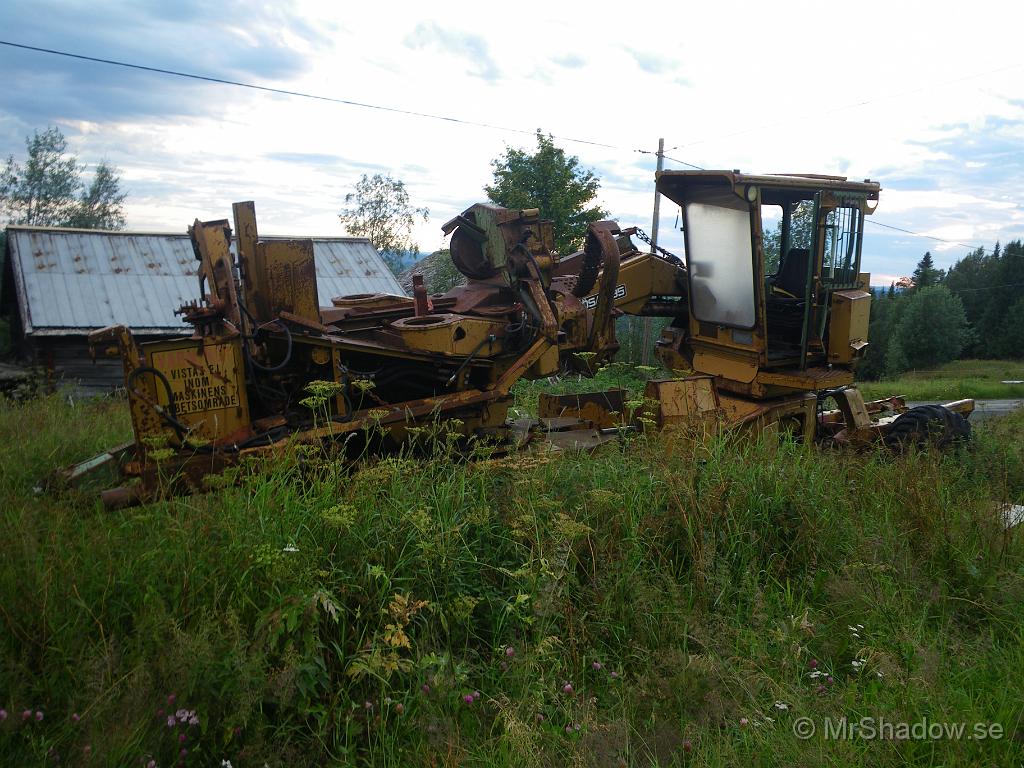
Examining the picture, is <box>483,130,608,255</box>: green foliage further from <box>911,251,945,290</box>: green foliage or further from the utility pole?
<box>911,251,945,290</box>: green foliage

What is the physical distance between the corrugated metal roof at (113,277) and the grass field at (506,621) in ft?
43.8

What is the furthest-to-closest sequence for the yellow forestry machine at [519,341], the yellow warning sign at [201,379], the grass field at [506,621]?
1. the yellow forestry machine at [519,341]
2. the yellow warning sign at [201,379]
3. the grass field at [506,621]

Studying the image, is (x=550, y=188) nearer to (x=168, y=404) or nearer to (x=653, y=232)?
(x=653, y=232)

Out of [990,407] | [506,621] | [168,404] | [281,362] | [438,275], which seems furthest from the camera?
[438,275]

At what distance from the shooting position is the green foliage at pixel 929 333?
54.1 meters

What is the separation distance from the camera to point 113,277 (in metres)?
17.7

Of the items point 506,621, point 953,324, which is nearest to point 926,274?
point 953,324

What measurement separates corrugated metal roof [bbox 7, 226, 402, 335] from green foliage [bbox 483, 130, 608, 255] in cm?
626

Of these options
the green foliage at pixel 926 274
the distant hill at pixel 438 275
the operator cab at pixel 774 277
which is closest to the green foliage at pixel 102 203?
the distant hill at pixel 438 275

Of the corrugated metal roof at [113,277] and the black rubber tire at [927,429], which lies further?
the corrugated metal roof at [113,277]

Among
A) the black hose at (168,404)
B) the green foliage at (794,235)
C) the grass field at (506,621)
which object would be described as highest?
the green foliage at (794,235)

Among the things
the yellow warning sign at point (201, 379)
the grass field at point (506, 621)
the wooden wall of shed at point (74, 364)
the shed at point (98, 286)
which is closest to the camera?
the grass field at point (506, 621)

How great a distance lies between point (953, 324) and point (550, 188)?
138 feet

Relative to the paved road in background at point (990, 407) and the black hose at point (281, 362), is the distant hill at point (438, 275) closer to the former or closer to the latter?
the paved road in background at point (990, 407)
